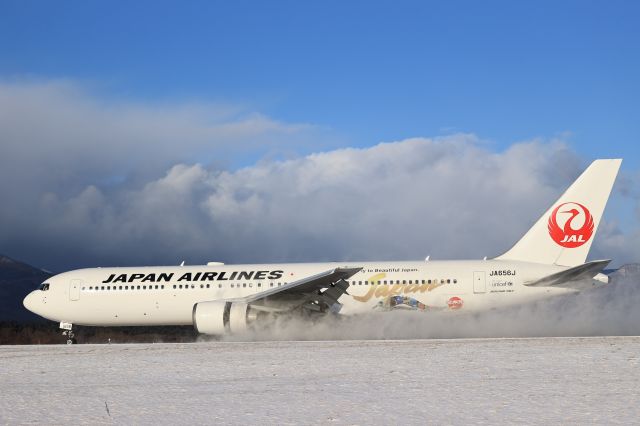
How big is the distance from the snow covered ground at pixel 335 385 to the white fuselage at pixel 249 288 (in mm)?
7087

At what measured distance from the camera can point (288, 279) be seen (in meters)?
22.7

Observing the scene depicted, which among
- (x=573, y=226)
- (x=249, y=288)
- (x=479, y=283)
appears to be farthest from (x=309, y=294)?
(x=573, y=226)

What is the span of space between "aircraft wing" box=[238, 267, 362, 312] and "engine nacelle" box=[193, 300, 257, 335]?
0.48 metres

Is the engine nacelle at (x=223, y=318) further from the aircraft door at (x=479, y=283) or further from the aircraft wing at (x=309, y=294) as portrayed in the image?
the aircraft door at (x=479, y=283)

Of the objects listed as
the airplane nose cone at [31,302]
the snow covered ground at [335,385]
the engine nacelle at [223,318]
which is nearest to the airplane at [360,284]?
the engine nacelle at [223,318]

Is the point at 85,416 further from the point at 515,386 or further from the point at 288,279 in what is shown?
the point at 288,279

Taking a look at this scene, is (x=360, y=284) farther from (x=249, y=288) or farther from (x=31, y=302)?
(x=31, y=302)

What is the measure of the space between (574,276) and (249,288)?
980 centimetres

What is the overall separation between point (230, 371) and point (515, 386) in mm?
4397

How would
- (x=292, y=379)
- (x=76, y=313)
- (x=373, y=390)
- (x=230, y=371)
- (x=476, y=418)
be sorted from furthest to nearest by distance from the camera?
1. (x=76, y=313)
2. (x=230, y=371)
3. (x=292, y=379)
4. (x=373, y=390)
5. (x=476, y=418)

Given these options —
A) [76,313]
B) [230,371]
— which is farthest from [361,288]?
[230,371]

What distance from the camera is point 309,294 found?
21.1 metres

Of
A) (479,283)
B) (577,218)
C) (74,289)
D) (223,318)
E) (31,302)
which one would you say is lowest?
(223,318)

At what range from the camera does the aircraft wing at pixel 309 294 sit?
2018 cm
